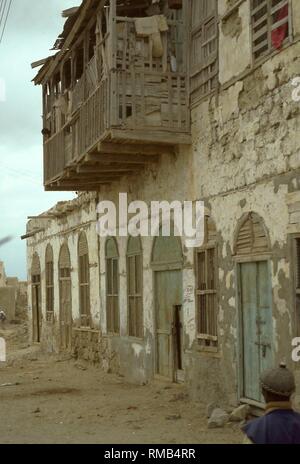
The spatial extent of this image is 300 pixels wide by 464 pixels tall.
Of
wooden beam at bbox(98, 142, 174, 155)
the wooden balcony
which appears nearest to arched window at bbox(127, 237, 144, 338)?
the wooden balcony

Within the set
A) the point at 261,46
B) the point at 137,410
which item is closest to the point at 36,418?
the point at 137,410

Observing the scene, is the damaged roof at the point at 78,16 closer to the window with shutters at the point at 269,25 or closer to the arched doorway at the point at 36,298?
the window with shutters at the point at 269,25

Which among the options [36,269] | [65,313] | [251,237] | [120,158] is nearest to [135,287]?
[120,158]

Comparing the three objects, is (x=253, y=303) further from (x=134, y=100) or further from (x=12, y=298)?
(x=12, y=298)

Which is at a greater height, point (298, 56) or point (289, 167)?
point (298, 56)

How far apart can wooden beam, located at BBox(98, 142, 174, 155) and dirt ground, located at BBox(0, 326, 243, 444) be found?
12.5 ft

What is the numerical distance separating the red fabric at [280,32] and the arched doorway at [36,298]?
1563 cm

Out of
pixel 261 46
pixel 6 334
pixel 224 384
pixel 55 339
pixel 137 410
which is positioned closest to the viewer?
pixel 261 46

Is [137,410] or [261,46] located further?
[137,410]

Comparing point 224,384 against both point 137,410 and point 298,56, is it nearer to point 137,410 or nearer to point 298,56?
point 137,410

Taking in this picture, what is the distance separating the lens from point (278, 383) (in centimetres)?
364

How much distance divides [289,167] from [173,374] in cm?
489

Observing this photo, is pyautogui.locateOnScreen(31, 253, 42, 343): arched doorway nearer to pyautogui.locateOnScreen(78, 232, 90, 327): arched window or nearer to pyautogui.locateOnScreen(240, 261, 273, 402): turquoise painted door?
pyautogui.locateOnScreen(78, 232, 90, 327): arched window

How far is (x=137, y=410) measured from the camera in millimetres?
10438
